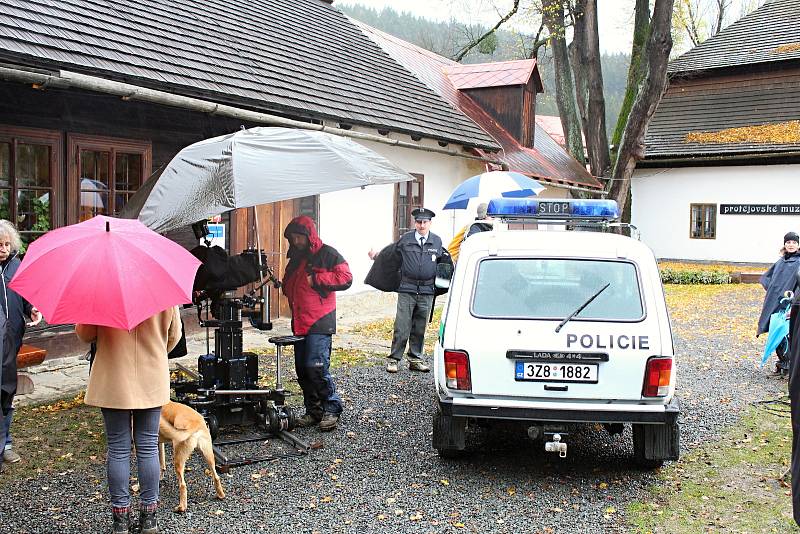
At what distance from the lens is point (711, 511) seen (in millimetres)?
4797

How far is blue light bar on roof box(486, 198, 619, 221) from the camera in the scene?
6.55 m

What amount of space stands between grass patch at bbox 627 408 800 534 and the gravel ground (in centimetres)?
16

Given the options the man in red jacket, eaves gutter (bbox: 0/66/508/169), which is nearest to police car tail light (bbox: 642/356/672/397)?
the man in red jacket

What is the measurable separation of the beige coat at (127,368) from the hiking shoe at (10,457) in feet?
5.69

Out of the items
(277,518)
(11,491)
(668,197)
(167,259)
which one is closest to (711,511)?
(277,518)

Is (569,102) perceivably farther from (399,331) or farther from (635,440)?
(635,440)

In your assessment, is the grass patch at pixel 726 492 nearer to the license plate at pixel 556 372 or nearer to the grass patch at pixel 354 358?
the license plate at pixel 556 372

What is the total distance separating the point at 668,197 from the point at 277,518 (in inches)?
1014

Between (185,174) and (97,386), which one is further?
(185,174)

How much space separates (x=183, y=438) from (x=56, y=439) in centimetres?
183

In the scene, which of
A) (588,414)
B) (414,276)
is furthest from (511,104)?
(588,414)

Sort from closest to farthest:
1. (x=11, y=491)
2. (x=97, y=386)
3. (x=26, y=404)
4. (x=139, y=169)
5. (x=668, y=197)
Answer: (x=97, y=386) < (x=11, y=491) < (x=26, y=404) < (x=139, y=169) < (x=668, y=197)

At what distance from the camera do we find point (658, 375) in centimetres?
490

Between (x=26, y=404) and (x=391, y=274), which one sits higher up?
(x=391, y=274)
